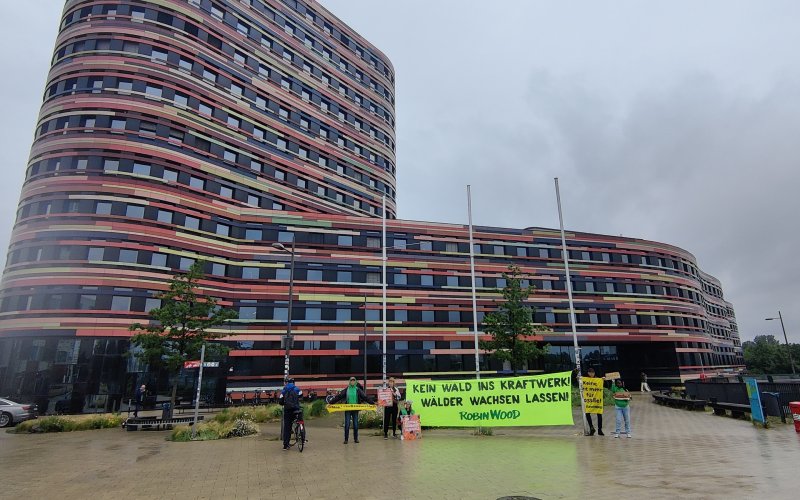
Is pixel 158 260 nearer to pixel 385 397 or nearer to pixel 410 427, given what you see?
pixel 385 397

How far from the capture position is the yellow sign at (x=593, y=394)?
15.0 meters

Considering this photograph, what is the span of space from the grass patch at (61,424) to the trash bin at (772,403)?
97.8ft

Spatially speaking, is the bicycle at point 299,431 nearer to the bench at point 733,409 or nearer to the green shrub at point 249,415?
the green shrub at point 249,415

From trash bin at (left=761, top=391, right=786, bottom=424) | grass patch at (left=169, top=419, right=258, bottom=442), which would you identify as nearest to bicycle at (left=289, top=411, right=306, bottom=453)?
grass patch at (left=169, top=419, right=258, bottom=442)

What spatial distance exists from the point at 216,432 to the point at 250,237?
86.0ft

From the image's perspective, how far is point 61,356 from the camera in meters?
30.9

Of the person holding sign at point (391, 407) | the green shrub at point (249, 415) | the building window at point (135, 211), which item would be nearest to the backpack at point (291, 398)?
the person holding sign at point (391, 407)

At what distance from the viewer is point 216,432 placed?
17703 mm

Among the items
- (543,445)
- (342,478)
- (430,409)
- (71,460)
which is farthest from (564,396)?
(71,460)

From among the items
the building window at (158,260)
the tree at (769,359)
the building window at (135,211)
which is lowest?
the tree at (769,359)

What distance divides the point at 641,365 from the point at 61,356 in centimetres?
5598

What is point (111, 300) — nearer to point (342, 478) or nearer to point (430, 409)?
point (430, 409)

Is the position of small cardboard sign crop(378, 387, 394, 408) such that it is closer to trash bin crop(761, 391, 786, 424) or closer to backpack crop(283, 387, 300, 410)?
backpack crop(283, 387, 300, 410)

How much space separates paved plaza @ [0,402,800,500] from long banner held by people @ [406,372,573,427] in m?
0.58
